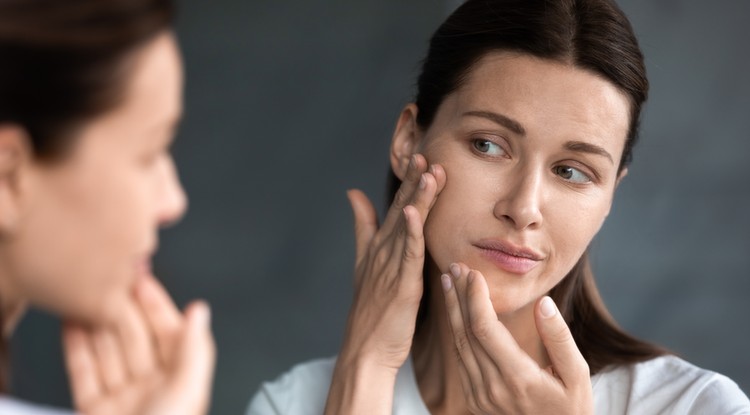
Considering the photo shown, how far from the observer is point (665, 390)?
5.91ft

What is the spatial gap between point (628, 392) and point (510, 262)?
38 cm

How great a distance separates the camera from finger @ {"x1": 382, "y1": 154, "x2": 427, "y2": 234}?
178 centimetres

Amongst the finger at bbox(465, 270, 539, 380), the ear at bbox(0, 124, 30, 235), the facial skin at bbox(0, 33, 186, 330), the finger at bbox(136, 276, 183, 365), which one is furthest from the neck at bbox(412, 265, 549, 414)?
the ear at bbox(0, 124, 30, 235)

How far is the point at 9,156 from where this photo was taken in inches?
37.3

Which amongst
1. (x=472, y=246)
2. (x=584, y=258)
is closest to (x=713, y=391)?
(x=584, y=258)

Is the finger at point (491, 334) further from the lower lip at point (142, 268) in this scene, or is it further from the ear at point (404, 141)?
the lower lip at point (142, 268)

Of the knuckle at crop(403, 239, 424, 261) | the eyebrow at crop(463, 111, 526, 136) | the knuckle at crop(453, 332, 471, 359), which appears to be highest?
the eyebrow at crop(463, 111, 526, 136)

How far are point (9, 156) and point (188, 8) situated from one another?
2.40 metres

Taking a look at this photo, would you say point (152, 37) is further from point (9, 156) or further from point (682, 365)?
point (682, 365)

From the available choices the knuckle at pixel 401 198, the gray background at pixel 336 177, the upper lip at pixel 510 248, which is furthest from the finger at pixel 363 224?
the gray background at pixel 336 177

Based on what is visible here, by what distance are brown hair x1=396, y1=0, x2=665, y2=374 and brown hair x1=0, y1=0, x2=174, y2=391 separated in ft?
2.99

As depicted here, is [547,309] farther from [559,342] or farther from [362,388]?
[362,388]

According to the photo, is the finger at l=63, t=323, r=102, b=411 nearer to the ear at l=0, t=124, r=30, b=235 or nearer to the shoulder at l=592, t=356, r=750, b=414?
the ear at l=0, t=124, r=30, b=235

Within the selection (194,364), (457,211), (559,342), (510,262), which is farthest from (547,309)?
(194,364)
